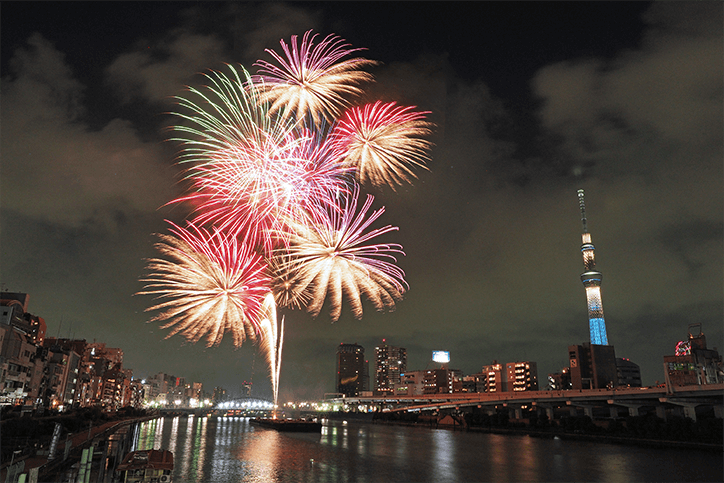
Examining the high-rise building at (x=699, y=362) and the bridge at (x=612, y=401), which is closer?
the bridge at (x=612, y=401)

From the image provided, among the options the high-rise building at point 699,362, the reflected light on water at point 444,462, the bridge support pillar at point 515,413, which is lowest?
the reflected light on water at point 444,462

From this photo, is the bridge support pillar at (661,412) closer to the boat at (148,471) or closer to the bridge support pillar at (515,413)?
the bridge support pillar at (515,413)

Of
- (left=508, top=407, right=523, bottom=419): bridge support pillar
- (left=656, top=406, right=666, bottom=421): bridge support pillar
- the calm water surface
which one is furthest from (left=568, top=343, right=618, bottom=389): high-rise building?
the calm water surface

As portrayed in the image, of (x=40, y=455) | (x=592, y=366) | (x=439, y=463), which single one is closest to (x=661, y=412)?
(x=439, y=463)

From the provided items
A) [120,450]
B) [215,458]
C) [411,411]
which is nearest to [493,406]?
[411,411]

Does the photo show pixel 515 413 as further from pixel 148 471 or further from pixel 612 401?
pixel 148 471

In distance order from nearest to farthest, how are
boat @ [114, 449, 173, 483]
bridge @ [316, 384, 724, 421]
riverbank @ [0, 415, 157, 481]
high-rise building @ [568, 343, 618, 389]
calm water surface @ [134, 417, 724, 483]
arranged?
riverbank @ [0, 415, 157, 481] < boat @ [114, 449, 173, 483] < calm water surface @ [134, 417, 724, 483] < bridge @ [316, 384, 724, 421] < high-rise building @ [568, 343, 618, 389]

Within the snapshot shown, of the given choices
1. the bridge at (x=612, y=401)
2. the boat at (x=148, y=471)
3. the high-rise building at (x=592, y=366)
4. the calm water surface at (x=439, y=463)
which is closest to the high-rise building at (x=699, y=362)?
the bridge at (x=612, y=401)

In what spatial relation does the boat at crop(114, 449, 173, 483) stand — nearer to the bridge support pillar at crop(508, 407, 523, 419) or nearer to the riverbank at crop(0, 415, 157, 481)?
the riverbank at crop(0, 415, 157, 481)

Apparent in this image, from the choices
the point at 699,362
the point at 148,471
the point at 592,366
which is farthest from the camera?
the point at 592,366

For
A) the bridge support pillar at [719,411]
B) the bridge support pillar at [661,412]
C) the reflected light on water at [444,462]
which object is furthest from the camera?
the bridge support pillar at [661,412]

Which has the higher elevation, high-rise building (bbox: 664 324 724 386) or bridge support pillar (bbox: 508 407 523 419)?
high-rise building (bbox: 664 324 724 386)
